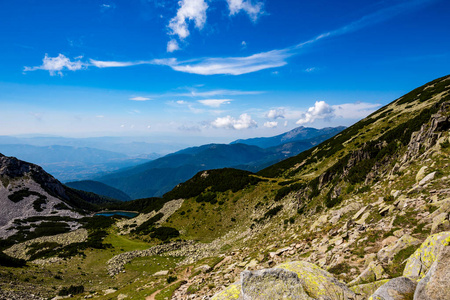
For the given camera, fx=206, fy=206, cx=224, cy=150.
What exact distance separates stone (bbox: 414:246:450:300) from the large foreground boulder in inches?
90.5

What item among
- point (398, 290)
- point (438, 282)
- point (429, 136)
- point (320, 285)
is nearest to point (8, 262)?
point (320, 285)

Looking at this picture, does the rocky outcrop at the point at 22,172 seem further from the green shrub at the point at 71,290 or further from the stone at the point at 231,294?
the stone at the point at 231,294

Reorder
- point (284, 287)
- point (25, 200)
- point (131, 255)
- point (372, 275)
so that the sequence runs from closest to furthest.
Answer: point (284, 287)
point (372, 275)
point (131, 255)
point (25, 200)

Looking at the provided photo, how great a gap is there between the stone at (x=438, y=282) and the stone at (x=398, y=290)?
43cm

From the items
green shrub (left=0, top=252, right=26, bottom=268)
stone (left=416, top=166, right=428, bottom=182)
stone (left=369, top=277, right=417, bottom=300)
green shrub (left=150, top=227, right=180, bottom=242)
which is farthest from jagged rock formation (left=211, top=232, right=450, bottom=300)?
green shrub (left=150, top=227, right=180, bottom=242)

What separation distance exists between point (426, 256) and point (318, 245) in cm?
945

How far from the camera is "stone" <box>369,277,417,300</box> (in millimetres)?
5661

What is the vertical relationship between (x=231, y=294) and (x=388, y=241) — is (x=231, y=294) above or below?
above

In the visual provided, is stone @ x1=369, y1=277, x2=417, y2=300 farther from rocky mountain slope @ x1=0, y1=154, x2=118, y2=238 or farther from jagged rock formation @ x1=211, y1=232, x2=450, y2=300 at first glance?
rocky mountain slope @ x1=0, y1=154, x2=118, y2=238

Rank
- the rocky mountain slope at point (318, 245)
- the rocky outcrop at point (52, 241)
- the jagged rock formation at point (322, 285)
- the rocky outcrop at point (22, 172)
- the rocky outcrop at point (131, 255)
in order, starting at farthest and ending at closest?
the rocky outcrop at point (22, 172)
the rocky outcrop at point (52, 241)
the rocky outcrop at point (131, 255)
the rocky mountain slope at point (318, 245)
the jagged rock formation at point (322, 285)

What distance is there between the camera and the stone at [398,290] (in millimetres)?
5661

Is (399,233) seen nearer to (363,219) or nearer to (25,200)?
(363,219)

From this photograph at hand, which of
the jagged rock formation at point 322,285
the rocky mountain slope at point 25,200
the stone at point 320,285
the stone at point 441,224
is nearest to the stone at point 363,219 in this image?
the stone at point 441,224

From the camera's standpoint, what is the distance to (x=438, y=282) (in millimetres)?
5047
